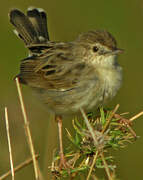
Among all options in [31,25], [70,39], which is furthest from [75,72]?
[70,39]

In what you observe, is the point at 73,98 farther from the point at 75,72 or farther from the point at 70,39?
the point at 70,39

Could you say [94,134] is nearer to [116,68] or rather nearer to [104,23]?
[116,68]

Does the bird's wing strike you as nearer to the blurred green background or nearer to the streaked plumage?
the streaked plumage

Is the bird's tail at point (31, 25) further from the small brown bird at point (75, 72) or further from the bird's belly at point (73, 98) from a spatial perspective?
the bird's belly at point (73, 98)

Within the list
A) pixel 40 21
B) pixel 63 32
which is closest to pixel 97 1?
pixel 63 32

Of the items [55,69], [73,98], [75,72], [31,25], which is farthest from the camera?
[31,25]

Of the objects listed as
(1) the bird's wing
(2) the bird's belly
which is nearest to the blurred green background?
(1) the bird's wing

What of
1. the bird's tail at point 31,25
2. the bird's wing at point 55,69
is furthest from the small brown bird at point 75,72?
the bird's tail at point 31,25
